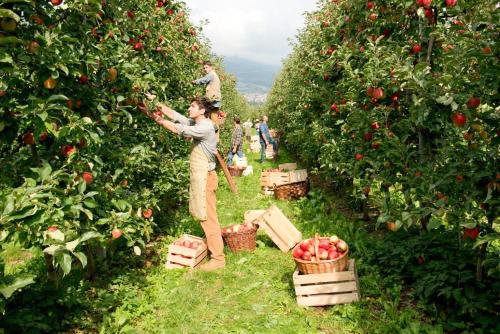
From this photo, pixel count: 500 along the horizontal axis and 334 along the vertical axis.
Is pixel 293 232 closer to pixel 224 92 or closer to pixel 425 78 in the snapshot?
pixel 425 78

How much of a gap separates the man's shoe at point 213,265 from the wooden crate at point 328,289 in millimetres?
1762

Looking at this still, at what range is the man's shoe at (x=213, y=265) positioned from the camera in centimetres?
635

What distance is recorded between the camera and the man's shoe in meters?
6.35

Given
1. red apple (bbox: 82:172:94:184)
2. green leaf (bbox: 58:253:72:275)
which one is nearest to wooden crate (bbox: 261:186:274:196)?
red apple (bbox: 82:172:94:184)

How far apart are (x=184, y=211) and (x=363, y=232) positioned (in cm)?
405

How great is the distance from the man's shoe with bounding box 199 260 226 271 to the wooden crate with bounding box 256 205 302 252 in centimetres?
101

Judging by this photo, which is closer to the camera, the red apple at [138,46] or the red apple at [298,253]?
the red apple at [298,253]

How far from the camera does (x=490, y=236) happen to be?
322 cm

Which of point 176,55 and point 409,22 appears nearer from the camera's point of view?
point 409,22

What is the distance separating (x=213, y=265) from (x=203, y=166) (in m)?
1.60

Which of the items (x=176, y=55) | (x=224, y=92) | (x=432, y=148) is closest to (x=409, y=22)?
(x=432, y=148)

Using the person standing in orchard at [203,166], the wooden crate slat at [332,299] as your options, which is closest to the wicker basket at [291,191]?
the person standing in orchard at [203,166]

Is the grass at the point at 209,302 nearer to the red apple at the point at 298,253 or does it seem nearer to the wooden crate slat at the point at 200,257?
the wooden crate slat at the point at 200,257

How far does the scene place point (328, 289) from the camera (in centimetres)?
490
